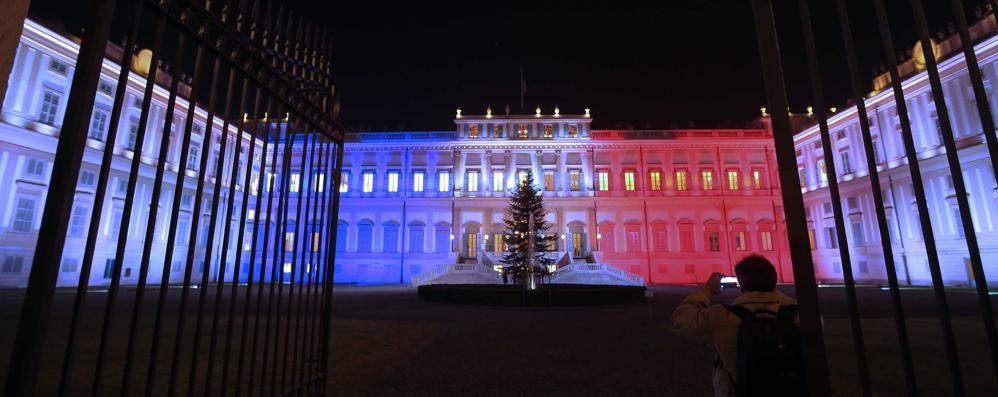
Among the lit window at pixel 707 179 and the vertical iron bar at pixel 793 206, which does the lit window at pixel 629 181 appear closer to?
the lit window at pixel 707 179

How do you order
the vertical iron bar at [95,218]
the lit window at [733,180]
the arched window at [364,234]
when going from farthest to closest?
the lit window at [733,180] → the arched window at [364,234] → the vertical iron bar at [95,218]

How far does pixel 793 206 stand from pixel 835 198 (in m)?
0.19

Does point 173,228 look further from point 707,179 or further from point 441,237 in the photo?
point 707,179

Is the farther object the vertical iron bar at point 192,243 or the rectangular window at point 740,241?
the rectangular window at point 740,241

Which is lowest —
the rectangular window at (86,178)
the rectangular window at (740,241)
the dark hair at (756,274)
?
the dark hair at (756,274)

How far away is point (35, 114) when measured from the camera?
20578 mm

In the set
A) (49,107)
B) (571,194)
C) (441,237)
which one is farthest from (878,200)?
(441,237)

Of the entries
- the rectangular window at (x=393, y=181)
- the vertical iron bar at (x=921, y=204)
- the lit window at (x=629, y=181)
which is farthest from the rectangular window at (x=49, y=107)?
the lit window at (x=629, y=181)

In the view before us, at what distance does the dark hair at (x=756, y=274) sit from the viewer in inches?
97.4


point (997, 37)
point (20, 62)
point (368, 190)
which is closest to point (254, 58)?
point (20, 62)

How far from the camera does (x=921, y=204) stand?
2338 millimetres

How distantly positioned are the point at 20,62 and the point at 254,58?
25502 millimetres

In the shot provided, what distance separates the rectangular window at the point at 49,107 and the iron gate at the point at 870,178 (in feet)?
94.3

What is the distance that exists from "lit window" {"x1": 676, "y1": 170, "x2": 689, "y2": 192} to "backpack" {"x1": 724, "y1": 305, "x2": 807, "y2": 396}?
34.1m
